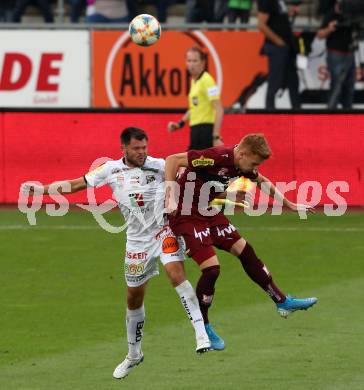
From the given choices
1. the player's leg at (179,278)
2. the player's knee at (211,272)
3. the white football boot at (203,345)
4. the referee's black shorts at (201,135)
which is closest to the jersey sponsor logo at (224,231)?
the player's knee at (211,272)

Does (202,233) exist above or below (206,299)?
above

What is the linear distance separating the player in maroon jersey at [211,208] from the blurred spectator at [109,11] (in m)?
12.7

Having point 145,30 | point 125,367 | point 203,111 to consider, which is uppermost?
point 145,30

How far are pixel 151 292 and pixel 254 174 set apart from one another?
183 inches

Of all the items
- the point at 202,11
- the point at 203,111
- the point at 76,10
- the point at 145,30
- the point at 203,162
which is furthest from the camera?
the point at 76,10

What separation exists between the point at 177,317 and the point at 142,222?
313cm

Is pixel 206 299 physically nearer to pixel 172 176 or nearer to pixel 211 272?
pixel 211 272

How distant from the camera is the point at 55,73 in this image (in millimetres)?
24078

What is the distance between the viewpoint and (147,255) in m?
11.3

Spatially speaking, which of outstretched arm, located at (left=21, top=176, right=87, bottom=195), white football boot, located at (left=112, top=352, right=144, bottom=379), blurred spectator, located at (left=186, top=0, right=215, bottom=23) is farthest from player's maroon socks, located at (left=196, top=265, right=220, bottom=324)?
blurred spectator, located at (left=186, top=0, right=215, bottom=23)

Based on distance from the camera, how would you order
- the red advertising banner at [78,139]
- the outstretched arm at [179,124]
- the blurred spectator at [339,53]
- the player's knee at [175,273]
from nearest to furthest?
the player's knee at [175,273]
the outstretched arm at [179,124]
the red advertising banner at [78,139]
the blurred spectator at [339,53]

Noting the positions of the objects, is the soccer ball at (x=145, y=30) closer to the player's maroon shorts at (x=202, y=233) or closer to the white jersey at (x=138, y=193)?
the player's maroon shorts at (x=202, y=233)

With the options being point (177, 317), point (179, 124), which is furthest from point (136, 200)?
point (179, 124)

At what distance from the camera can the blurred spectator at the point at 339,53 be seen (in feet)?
75.7
